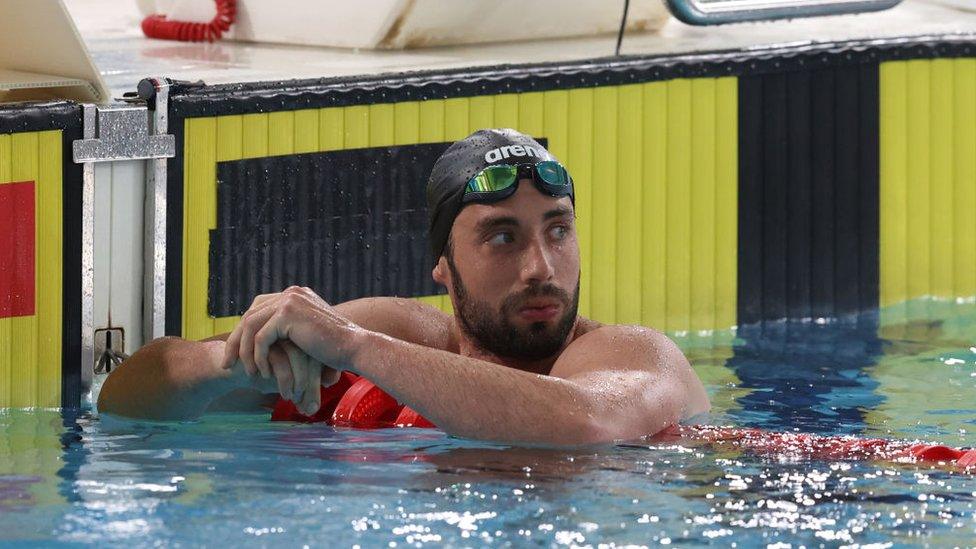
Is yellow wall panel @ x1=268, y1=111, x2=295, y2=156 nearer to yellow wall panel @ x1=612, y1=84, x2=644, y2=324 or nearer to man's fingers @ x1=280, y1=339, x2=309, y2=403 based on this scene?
yellow wall panel @ x1=612, y1=84, x2=644, y2=324

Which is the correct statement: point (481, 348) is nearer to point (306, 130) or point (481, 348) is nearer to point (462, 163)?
point (462, 163)

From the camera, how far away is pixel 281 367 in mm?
3389

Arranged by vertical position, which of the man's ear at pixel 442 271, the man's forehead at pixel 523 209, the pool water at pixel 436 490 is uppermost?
the man's forehead at pixel 523 209

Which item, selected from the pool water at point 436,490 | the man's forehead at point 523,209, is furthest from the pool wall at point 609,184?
the man's forehead at point 523,209

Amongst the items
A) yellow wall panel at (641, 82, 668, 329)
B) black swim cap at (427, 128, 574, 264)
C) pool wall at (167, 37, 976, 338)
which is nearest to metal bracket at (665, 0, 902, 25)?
pool wall at (167, 37, 976, 338)

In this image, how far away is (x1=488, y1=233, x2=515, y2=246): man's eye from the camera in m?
3.67

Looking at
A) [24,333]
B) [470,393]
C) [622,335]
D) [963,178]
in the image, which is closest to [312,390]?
[470,393]

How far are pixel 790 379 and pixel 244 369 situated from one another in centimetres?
178

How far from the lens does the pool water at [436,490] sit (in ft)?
9.66

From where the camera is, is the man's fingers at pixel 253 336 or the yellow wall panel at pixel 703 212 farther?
the yellow wall panel at pixel 703 212

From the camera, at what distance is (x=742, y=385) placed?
4707 mm

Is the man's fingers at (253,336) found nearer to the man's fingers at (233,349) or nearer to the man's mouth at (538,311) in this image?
the man's fingers at (233,349)

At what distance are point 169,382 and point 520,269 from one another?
0.75 metres

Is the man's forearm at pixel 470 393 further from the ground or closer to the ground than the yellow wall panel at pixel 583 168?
closer to the ground
